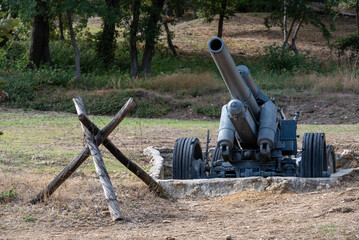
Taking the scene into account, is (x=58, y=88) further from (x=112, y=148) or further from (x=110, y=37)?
(x=112, y=148)

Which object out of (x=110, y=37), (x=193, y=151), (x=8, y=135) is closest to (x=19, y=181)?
(x=193, y=151)

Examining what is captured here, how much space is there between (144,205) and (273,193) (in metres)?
2.07

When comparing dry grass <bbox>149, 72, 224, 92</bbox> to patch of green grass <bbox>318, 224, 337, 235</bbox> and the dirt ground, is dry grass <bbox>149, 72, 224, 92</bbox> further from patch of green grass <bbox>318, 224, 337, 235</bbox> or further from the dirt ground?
patch of green grass <bbox>318, 224, 337, 235</bbox>

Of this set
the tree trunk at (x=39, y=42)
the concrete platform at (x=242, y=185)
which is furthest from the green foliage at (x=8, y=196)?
the tree trunk at (x=39, y=42)

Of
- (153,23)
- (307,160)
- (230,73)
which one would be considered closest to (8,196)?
(230,73)

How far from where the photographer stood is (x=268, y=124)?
957cm

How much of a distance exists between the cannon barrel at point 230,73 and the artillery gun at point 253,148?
17 mm

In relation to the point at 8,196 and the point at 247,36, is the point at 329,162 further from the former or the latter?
the point at 247,36

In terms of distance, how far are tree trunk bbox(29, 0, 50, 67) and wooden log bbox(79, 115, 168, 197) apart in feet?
64.7

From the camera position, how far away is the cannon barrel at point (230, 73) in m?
8.10

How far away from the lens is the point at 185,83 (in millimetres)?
24172

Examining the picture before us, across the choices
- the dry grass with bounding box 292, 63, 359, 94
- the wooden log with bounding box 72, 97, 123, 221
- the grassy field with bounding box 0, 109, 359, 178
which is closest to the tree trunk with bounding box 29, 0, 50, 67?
the grassy field with bounding box 0, 109, 359, 178

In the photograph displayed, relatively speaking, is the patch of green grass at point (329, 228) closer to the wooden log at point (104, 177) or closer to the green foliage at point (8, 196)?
the wooden log at point (104, 177)

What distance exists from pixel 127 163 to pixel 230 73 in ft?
6.86
